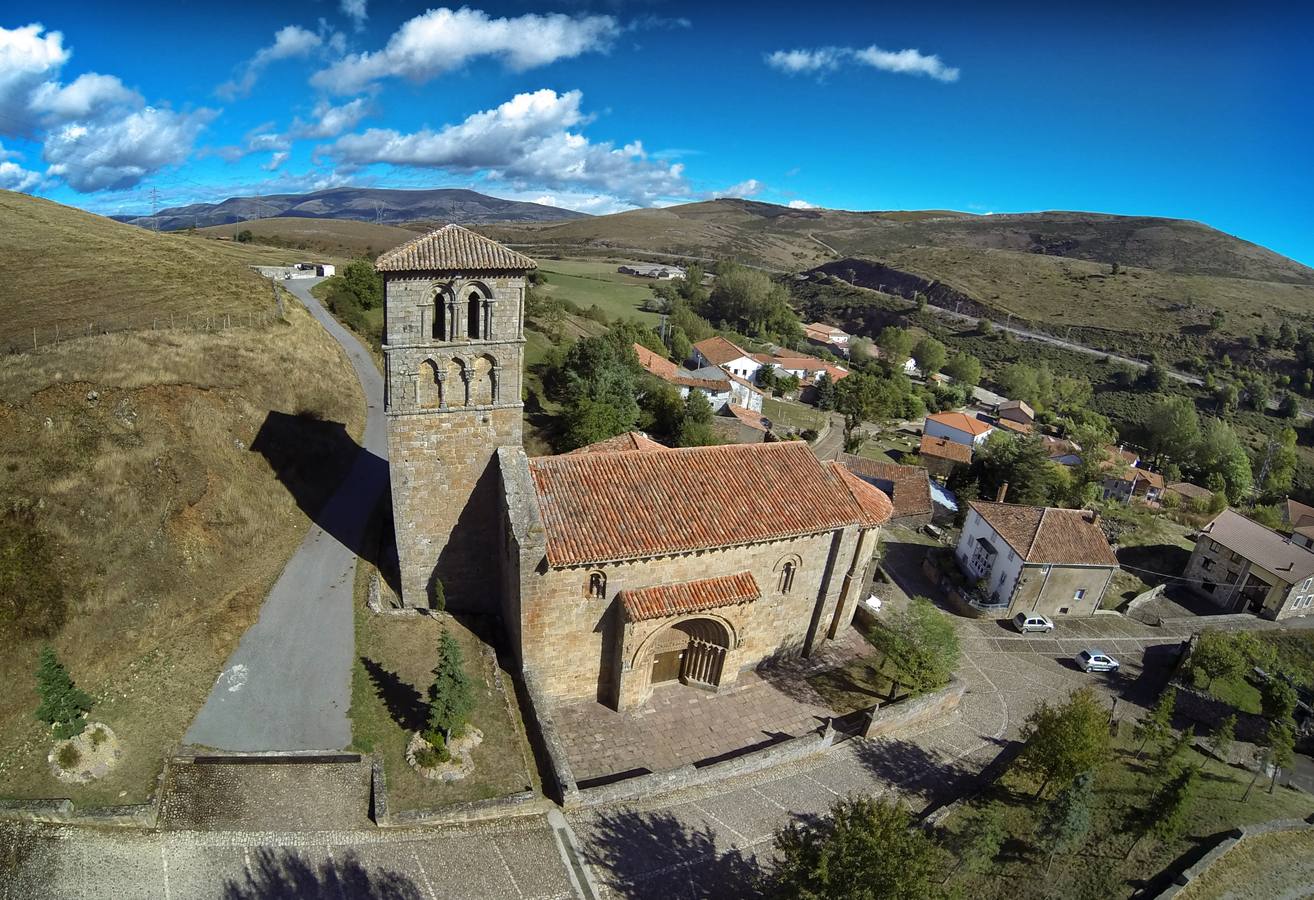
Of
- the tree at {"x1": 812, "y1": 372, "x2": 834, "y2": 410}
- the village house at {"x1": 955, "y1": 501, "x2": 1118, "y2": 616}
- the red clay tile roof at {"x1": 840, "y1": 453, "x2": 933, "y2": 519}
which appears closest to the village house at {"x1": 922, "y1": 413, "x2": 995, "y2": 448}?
the tree at {"x1": 812, "y1": 372, "x2": 834, "y2": 410}

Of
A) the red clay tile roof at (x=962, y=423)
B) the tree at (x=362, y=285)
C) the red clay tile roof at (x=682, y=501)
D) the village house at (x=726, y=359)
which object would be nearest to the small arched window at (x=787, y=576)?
the red clay tile roof at (x=682, y=501)

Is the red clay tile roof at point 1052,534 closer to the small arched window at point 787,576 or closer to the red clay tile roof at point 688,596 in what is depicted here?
the small arched window at point 787,576

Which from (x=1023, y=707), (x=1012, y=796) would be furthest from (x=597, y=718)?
(x=1023, y=707)

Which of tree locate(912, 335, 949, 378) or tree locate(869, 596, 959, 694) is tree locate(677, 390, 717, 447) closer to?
tree locate(869, 596, 959, 694)

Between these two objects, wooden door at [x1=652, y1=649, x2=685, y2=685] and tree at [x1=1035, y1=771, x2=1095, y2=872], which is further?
wooden door at [x1=652, y1=649, x2=685, y2=685]

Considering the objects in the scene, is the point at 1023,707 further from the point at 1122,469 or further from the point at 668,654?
the point at 1122,469

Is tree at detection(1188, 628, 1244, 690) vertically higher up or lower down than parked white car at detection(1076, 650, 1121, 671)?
higher up

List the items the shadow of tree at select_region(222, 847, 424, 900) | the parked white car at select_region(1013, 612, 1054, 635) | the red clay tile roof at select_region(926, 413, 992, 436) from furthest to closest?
the red clay tile roof at select_region(926, 413, 992, 436), the parked white car at select_region(1013, 612, 1054, 635), the shadow of tree at select_region(222, 847, 424, 900)
